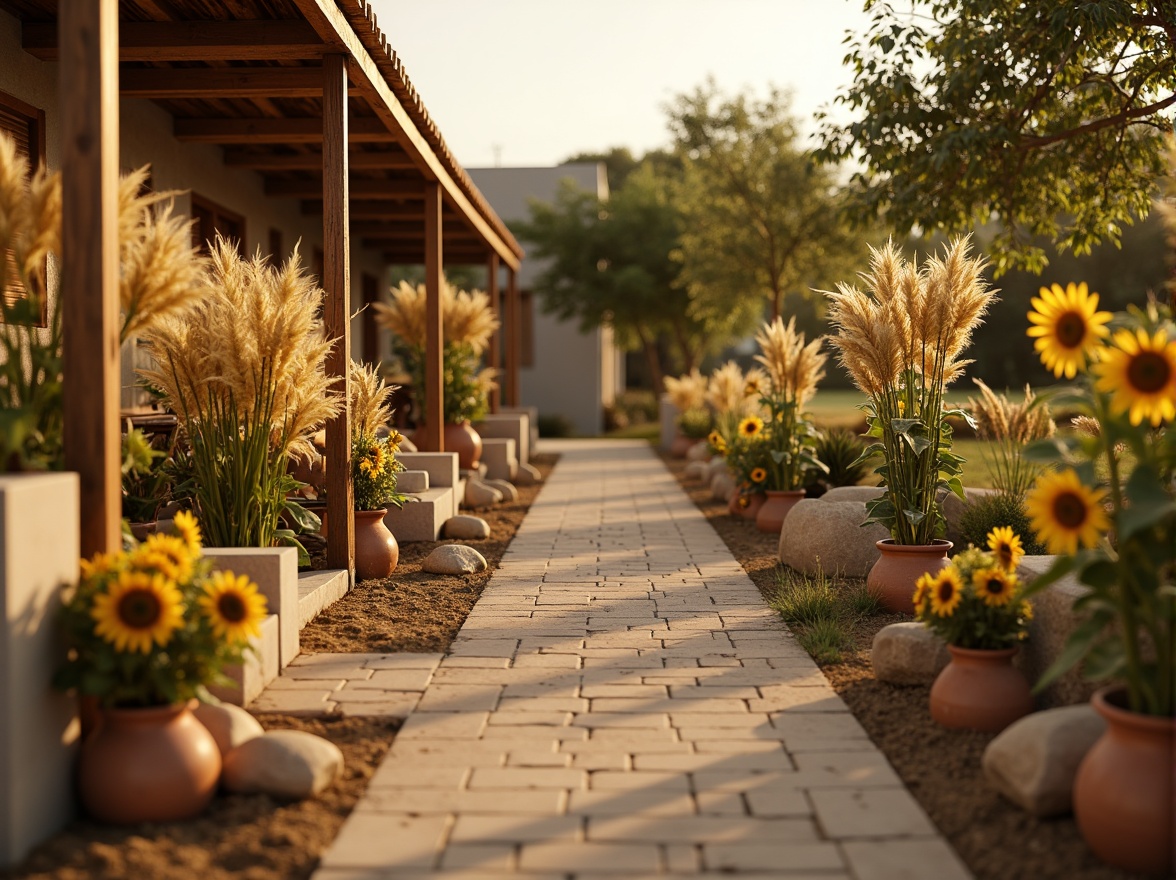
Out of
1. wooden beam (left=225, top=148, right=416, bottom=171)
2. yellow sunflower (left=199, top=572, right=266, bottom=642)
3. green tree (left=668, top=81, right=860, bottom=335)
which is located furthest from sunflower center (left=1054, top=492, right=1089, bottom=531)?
green tree (left=668, top=81, right=860, bottom=335)

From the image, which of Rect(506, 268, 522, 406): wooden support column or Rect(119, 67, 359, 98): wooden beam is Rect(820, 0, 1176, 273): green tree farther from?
Rect(506, 268, 522, 406): wooden support column

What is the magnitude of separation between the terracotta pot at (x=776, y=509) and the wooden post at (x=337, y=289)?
4160mm

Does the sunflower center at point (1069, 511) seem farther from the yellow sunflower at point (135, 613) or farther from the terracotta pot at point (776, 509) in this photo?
Answer: the terracotta pot at point (776, 509)

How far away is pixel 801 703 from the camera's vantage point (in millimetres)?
4613

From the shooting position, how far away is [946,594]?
173 inches

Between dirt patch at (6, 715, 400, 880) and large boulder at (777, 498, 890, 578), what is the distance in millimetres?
4294

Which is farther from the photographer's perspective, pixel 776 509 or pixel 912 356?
pixel 776 509

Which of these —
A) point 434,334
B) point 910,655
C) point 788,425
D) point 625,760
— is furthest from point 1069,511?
point 434,334

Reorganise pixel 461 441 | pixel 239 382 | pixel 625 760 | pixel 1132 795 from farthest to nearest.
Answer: pixel 461 441, pixel 239 382, pixel 625 760, pixel 1132 795

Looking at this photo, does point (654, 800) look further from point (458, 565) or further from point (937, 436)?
point (458, 565)

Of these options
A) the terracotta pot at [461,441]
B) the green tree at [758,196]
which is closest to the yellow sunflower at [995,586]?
the terracotta pot at [461,441]

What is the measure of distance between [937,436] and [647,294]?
19.4 meters

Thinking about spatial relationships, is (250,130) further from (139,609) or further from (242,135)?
(139,609)

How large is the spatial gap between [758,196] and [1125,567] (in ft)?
58.9
